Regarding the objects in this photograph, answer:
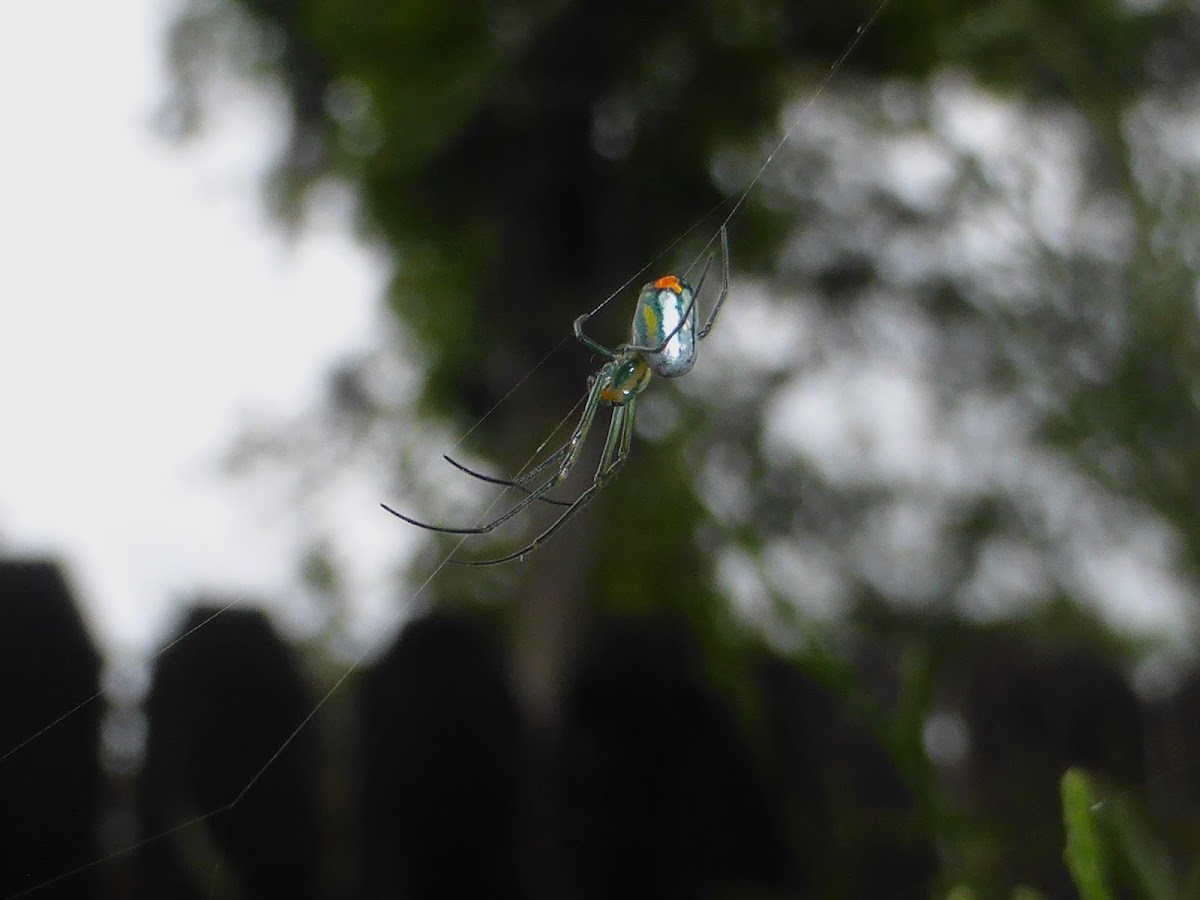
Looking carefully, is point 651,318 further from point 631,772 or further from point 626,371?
point 631,772

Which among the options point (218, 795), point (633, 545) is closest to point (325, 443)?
point (633, 545)

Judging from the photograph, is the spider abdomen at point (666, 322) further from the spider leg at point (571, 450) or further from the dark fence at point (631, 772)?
the dark fence at point (631, 772)

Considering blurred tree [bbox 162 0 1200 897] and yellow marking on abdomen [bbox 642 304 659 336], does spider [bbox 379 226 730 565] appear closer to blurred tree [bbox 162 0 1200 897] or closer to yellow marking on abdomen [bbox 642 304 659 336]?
yellow marking on abdomen [bbox 642 304 659 336]

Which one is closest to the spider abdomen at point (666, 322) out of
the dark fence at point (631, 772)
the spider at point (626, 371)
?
the spider at point (626, 371)

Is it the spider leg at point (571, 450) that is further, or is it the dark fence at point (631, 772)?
the dark fence at point (631, 772)

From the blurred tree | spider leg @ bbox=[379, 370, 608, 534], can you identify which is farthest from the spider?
the blurred tree

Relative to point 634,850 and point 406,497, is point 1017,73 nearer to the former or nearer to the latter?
point 406,497

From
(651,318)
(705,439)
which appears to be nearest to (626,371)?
(651,318)
